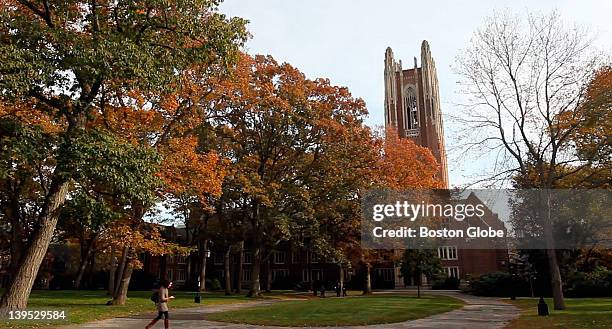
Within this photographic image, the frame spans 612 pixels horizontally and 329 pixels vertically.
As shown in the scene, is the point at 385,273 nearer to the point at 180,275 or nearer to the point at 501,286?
the point at 501,286

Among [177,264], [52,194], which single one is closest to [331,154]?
[52,194]

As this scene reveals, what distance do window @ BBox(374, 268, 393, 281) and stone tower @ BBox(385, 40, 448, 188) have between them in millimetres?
32763

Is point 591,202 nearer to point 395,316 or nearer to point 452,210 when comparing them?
point 452,210

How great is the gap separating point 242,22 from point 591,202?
24.6m

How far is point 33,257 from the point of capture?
→ 611 inches

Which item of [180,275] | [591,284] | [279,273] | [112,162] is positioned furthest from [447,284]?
[112,162]

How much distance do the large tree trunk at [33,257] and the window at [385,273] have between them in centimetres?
5497

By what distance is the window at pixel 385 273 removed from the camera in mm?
66750

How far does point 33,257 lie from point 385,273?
2265 inches

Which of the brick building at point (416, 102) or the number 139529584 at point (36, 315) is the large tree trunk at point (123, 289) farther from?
the brick building at point (416, 102)

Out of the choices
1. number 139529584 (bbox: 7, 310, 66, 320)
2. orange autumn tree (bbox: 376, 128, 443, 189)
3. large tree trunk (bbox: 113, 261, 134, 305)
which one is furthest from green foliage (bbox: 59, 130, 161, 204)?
orange autumn tree (bbox: 376, 128, 443, 189)

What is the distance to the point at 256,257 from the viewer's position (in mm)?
38844

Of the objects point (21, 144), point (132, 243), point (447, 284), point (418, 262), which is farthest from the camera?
point (447, 284)

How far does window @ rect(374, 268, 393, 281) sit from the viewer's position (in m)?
66.8
